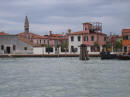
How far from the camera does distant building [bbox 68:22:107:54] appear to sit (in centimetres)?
6975

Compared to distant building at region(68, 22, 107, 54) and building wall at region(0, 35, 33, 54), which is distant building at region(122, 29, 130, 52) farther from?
building wall at region(0, 35, 33, 54)

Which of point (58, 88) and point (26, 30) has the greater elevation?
point (26, 30)

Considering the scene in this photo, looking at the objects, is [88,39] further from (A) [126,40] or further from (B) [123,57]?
(B) [123,57]

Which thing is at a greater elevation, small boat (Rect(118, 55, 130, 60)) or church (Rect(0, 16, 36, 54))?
church (Rect(0, 16, 36, 54))

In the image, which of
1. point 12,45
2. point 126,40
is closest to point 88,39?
point 126,40

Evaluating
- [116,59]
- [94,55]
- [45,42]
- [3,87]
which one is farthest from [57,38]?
[3,87]

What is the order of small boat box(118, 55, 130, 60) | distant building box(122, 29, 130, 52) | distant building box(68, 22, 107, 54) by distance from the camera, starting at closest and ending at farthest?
small boat box(118, 55, 130, 60) < distant building box(122, 29, 130, 52) < distant building box(68, 22, 107, 54)

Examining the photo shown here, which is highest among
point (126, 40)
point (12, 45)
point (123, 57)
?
point (126, 40)

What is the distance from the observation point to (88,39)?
234 feet

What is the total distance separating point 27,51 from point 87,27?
16495 mm

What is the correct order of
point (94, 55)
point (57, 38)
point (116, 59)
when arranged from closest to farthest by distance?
1. point (116, 59)
2. point (94, 55)
3. point (57, 38)

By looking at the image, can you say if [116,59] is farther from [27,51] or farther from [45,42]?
[45,42]

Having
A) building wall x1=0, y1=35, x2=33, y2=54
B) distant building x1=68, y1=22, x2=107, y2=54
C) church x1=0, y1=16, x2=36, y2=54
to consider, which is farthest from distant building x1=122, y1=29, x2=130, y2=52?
building wall x1=0, y1=35, x2=33, y2=54

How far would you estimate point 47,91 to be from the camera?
58.1 feet
